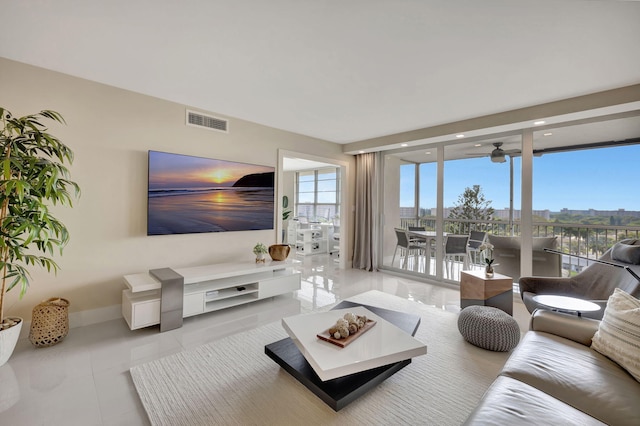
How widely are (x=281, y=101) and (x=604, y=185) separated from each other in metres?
4.30

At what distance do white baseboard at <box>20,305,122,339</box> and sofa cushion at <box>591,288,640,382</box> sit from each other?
4.16 metres

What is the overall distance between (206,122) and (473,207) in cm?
428

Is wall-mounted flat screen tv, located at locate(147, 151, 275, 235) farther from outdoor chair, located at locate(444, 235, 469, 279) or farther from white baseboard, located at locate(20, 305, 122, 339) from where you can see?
outdoor chair, located at locate(444, 235, 469, 279)

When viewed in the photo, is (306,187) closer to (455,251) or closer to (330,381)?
(455,251)

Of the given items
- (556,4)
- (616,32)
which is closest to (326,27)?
(556,4)

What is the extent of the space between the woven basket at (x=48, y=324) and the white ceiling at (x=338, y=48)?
2.23m

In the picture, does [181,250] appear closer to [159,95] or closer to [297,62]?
[159,95]

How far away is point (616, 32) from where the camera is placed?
6.31ft

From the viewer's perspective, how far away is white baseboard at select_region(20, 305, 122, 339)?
2.79 meters

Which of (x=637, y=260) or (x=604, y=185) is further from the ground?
(x=604, y=185)

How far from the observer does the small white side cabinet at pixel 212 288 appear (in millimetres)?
2658

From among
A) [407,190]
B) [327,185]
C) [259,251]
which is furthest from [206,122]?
[327,185]

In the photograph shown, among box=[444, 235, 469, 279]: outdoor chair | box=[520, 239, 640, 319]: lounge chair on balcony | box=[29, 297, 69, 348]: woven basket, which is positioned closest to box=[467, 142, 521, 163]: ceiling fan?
box=[444, 235, 469, 279]: outdoor chair

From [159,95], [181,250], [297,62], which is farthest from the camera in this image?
[181,250]
